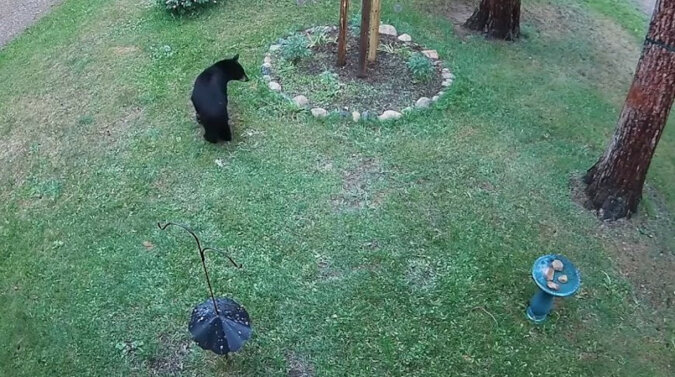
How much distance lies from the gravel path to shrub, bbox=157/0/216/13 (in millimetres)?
1740

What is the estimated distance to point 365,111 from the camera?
5.38 m

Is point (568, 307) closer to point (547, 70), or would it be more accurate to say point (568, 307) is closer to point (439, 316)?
point (439, 316)

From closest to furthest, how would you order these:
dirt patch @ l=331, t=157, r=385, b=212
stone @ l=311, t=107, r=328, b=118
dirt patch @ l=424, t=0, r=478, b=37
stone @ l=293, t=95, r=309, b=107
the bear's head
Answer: dirt patch @ l=331, t=157, r=385, b=212 < the bear's head < stone @ l=311, t=107, r=328, b=118 < stone @ l=293, t=95, r=309, b=107 < dirt patch @ l=424, t=0, r=478, b=37

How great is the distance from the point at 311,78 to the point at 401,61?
0.96m

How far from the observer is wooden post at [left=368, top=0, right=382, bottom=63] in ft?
18.8

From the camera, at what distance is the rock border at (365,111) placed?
5.32m

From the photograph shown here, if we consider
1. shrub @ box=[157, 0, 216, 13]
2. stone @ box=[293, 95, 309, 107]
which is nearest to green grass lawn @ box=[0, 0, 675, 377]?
stone @ box=[293, 95, 309, 107]

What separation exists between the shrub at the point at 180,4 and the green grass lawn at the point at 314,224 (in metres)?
0.55

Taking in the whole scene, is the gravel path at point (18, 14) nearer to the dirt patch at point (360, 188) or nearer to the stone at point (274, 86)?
the stone at point (274, 86)

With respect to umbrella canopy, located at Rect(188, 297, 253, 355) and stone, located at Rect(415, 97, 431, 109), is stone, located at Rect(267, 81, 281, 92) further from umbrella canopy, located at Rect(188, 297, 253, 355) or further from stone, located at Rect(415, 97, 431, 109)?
umbrella canopy, located at Rect(188, 297, 253, 355)

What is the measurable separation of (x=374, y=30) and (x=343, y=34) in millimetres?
305

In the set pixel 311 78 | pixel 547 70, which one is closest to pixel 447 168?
pixel 311 78

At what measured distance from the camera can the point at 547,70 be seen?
20.8 feet

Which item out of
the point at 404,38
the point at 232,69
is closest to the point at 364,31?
the point at 404,38
